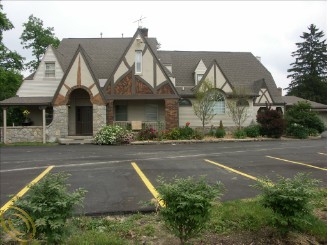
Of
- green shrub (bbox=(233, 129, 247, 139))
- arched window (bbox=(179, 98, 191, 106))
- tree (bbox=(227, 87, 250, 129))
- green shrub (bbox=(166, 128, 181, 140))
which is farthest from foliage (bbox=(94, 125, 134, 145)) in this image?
tree (bbox=(227, 87, 250, 129))

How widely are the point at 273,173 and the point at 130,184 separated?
13.9 ft

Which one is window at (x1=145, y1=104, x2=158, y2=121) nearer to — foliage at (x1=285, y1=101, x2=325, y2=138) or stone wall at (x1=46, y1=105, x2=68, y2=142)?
stone wall at (x1=46, y1=105, x2=68, y2=142)

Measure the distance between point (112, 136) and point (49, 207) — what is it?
1856 centimetres

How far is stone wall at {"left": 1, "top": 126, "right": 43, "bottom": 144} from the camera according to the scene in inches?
920

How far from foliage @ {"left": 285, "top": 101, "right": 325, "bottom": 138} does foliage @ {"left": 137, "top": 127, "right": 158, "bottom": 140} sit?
455 inches

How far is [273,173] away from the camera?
9445 mm

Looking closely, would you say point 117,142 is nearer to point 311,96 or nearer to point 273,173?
point 273,173

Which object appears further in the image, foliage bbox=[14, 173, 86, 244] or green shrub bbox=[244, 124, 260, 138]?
green shrub bbox=[244, 124, 260, 138]

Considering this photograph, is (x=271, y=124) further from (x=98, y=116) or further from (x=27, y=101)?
(x=27, y=101)

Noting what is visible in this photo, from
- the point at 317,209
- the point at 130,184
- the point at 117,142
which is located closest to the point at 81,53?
the point at 117,142

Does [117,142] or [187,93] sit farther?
[187,93]

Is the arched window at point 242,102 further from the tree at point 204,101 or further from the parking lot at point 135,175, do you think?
the parking lot at point 135,175

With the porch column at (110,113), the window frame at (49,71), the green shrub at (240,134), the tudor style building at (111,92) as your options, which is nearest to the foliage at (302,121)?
the tudor style building at (111,92)

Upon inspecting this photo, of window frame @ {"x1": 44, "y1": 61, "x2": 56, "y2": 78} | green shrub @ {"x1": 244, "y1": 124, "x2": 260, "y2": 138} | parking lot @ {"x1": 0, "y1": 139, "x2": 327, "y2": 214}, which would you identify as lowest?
parking lot @ {"x1": 0, "y1": 139, "x2": 327, "y2": 214}
